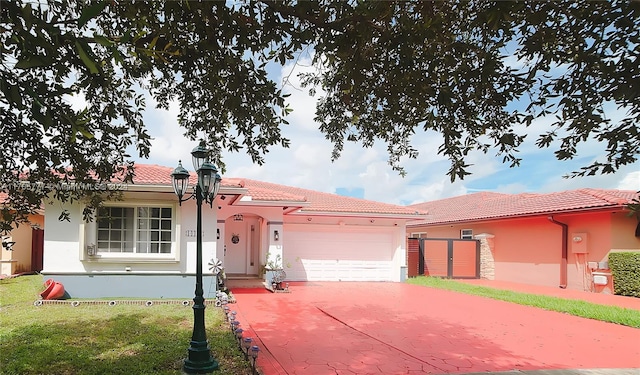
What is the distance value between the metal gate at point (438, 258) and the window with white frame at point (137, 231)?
1220cm

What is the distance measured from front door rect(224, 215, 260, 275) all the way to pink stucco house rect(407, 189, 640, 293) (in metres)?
7.95

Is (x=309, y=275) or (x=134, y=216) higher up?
(x=134, y=216)

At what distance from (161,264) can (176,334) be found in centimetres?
461

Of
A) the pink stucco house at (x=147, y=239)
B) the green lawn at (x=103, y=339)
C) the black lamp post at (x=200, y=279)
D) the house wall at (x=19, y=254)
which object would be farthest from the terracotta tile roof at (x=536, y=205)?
the house wall at (x=19, y=254)

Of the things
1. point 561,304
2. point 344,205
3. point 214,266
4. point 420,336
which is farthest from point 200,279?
point 344,205

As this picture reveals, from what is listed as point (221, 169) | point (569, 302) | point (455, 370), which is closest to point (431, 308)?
point (569, 302)

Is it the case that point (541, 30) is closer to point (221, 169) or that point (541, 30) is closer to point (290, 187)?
point (221, 169)

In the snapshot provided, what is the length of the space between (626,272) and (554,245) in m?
3.06

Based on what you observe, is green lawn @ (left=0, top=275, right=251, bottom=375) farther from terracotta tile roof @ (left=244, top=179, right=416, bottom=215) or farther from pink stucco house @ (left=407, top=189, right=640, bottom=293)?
pink stucco house @ (left=407, top=189, right=640, bottom=293)

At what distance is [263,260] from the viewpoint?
15953 millimetres

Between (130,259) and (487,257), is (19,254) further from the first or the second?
(487,257)

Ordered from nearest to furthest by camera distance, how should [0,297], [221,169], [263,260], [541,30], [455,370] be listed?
1. [541,30]
2. [221,169]
3. [455,370]
4. [0,297]
5. [263,260]

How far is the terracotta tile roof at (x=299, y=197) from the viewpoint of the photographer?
12.9 meters

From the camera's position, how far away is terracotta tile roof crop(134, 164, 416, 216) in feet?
42.4
